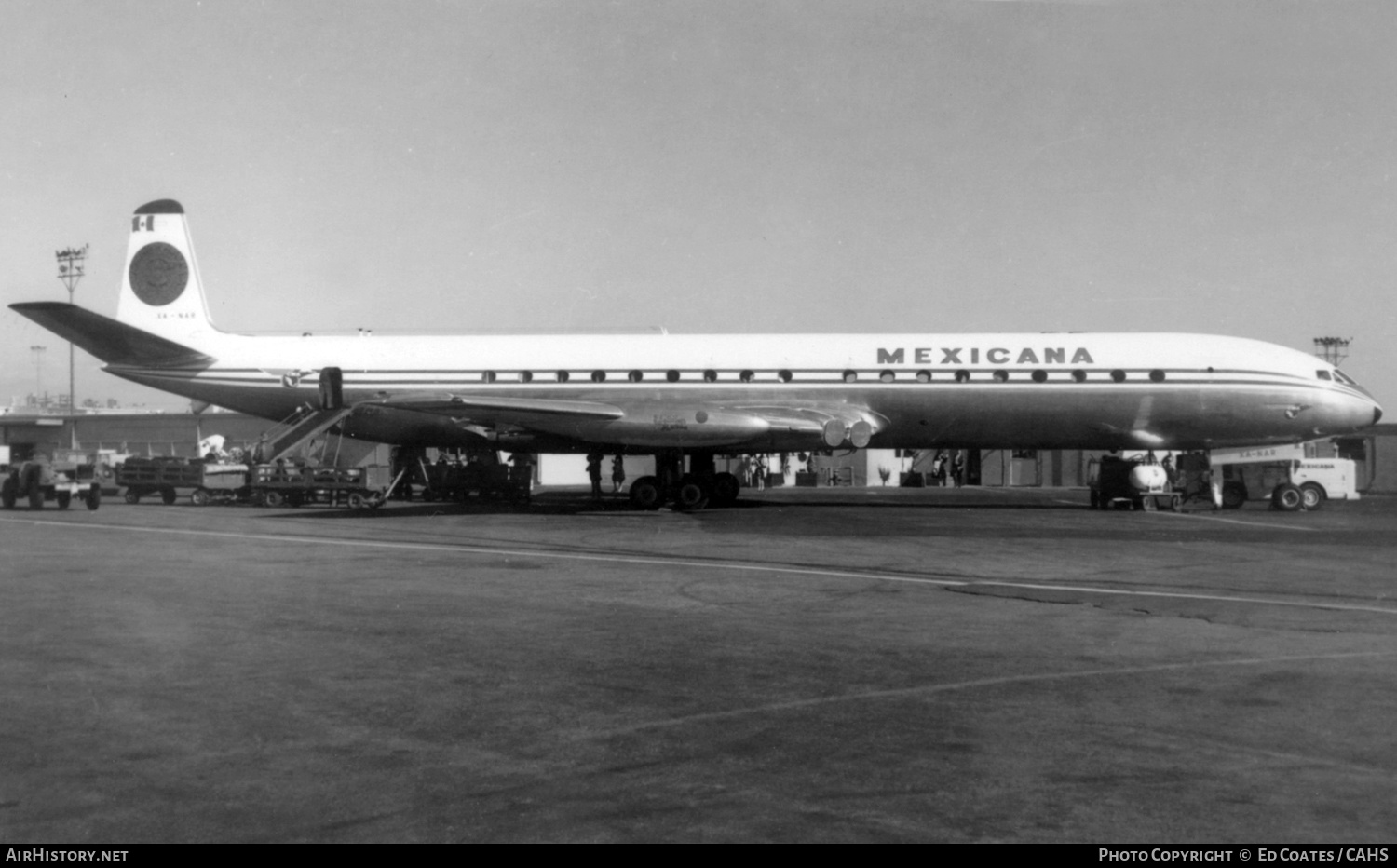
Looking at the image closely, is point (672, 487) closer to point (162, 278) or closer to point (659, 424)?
point (659, 424)

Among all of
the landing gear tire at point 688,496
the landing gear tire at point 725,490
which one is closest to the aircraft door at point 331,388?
the landing gear tire at point 688,496

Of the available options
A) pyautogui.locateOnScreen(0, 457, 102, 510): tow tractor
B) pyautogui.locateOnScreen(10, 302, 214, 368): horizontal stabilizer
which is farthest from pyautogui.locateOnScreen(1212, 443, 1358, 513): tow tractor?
pyautogui.locateOnScreen(0, 457, 102, 510): tow tractor

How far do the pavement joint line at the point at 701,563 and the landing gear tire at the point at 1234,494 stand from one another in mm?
19657

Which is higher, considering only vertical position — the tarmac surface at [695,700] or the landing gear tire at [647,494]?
the landing gear tire at [647,494]

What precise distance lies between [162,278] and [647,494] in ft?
46.3

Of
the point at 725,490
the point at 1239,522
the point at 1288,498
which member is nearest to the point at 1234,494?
the point at 1288,498

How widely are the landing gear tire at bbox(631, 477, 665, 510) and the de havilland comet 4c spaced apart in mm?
35

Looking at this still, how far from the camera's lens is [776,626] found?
30.5 feet

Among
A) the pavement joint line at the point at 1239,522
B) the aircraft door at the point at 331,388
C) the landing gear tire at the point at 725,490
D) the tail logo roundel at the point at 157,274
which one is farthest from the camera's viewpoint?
the tail logo roundel at the point at 157,274

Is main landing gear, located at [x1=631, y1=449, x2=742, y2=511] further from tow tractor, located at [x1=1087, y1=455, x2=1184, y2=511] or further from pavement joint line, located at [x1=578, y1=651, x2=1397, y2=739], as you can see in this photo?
pavement joint line, located at [x1=578, y1=651, x2=1397, y2=739]

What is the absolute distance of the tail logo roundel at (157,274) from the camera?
28922mm

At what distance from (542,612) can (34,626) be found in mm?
4082

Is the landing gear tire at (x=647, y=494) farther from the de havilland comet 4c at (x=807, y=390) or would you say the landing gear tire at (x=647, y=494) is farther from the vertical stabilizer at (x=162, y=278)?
the vertical stabilizer at (x=162, y=278)
